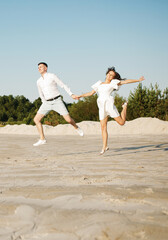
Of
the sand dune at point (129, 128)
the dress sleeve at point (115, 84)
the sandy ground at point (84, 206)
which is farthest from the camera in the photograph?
the sand dune at point (129, 128)

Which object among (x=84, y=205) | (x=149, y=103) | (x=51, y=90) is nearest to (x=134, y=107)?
(x=149, y=103)

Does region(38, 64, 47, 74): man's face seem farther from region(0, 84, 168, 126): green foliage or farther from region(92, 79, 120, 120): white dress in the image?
region(0, 84, 168, 126): green foliage

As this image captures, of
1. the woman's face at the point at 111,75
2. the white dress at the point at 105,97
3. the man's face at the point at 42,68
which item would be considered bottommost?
the white dress at the point at 105,97

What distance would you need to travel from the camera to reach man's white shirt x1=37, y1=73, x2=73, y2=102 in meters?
6.25

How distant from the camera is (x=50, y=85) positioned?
624 cm

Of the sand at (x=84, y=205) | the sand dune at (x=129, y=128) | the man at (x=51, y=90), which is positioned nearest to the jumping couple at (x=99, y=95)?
the man at (x=51, y=90)

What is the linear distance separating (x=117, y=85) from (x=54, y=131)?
12.6 metres

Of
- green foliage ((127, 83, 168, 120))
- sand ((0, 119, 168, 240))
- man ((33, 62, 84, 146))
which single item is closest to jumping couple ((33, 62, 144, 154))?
man ((33, 62, 84, 146))

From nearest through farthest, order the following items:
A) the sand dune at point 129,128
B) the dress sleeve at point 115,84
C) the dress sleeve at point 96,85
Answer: the dress sleeve at point 115,84, the dress sleeve at point 96,85, the sand dune at point 129,128

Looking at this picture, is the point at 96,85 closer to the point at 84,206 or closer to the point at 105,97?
the point at 105,97

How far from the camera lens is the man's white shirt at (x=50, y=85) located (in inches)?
246

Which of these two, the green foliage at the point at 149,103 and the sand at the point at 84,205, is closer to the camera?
the sand at the point at 84,205

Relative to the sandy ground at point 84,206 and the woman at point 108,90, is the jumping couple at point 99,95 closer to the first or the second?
the woman at point 108,90

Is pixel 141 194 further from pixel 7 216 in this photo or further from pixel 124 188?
pixel 7 216
